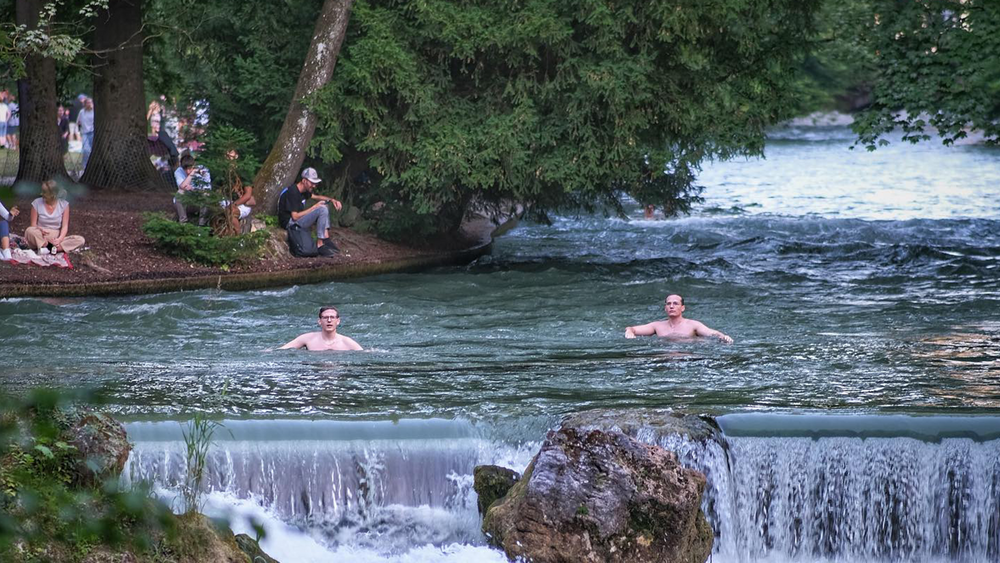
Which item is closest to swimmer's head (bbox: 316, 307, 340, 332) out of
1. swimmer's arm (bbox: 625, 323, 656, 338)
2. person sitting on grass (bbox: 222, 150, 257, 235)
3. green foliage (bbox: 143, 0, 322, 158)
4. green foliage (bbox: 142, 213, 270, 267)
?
swimmer's arm (bbox: 625, 323, 656, 338)

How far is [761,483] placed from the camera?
9016mm

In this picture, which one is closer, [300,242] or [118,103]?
[300,242]

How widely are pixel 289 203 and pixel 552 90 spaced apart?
4396mm

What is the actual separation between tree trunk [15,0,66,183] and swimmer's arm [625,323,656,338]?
36.5 feet

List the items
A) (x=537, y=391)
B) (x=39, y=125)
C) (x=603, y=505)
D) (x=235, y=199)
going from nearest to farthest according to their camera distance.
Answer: (x=603, y=505) < (x=537, y=391) < (x=235, y=199) < (x=39, y=125)

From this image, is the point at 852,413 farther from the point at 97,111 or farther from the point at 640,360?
the point at 97,111

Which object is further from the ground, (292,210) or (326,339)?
(292,210)

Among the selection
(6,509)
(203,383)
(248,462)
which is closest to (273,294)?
(203,383)

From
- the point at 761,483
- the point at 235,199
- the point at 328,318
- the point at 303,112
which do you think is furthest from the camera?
the point at 303,112

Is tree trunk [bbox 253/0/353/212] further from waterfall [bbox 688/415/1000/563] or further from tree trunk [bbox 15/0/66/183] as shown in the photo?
waterfall [bbox 688/415/1000/563]

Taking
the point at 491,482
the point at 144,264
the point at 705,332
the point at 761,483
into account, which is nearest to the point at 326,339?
the point at 705,332

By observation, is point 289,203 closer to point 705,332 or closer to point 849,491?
point 705,332

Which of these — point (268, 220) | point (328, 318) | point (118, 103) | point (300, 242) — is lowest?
point (328, 318)

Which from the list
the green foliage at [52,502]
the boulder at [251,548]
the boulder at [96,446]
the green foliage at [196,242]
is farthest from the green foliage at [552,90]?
the green foliage at [52,502]
